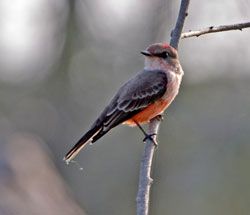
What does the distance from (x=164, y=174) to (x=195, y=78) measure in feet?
13.0

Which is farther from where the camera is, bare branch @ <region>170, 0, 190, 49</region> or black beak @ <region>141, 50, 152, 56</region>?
black beak @ <region>141, 50, 152, 56</region>

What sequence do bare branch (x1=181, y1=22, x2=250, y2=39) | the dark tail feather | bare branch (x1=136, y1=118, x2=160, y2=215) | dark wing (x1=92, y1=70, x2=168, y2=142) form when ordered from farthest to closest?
dark wing (x1=92, y1=70, x2=168, y2=142) < the dark tail feather < bare branch (x1=181, y1=22, x2=250, y2=39) < bare branch (x1=136, y1=118, x2=160, y2=215)

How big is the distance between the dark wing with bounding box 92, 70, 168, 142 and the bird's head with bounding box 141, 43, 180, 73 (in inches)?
2.5

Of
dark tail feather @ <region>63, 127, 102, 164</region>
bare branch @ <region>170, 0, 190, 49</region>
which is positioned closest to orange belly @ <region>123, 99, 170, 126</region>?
dark tail feather @ <region>63, 127, 102, 164</region>

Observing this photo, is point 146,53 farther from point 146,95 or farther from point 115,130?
point 115,130

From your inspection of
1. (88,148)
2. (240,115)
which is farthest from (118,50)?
(240,115)

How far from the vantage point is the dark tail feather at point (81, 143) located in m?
7.22

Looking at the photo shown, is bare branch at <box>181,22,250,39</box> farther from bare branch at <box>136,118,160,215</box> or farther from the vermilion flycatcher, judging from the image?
the vermilion flycatcher

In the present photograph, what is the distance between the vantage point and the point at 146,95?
25.7ft

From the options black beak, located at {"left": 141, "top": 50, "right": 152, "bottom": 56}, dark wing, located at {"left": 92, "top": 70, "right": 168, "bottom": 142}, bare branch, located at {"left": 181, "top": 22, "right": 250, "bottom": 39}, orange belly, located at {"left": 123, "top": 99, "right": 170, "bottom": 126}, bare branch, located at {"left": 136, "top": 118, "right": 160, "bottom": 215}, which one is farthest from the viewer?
black beak, located at {"left": 141, "top": 50, "right": 152, "bottom": 56}

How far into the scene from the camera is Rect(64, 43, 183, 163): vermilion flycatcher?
7.60 m

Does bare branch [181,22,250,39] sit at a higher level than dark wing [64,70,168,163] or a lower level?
higher

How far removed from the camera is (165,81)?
795 centimetres

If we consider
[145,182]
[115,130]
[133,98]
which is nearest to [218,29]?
[145,182]
